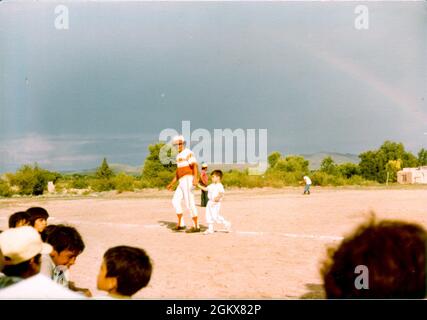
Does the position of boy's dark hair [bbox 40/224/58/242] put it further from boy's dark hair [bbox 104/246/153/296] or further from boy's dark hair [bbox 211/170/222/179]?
boy's dark hair [bbox 211/170/222/179]

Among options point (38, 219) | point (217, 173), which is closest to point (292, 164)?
point (217, 173)

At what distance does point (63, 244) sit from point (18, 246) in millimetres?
961

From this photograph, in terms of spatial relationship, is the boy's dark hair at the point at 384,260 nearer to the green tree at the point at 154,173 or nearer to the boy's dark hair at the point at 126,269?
the boy's dark hair at the point at 126,269

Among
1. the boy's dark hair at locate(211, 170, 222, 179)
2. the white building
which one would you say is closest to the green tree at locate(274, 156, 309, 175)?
the white building

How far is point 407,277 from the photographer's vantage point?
4.75 feet

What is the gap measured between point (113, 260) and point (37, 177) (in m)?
19.2

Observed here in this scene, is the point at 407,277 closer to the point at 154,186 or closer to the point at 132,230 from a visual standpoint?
the point at 132,230

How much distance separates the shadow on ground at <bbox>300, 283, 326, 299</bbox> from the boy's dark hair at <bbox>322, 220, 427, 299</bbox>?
7.88 feet

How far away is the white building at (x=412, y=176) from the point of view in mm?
50081

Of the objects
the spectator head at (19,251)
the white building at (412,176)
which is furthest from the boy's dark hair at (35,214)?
the white building at (412,176)

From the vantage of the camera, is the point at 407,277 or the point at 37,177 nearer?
the point at 407,277

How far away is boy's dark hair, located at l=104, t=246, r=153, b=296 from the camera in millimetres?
2477

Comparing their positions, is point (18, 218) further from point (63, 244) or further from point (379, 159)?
point (379, 159)
